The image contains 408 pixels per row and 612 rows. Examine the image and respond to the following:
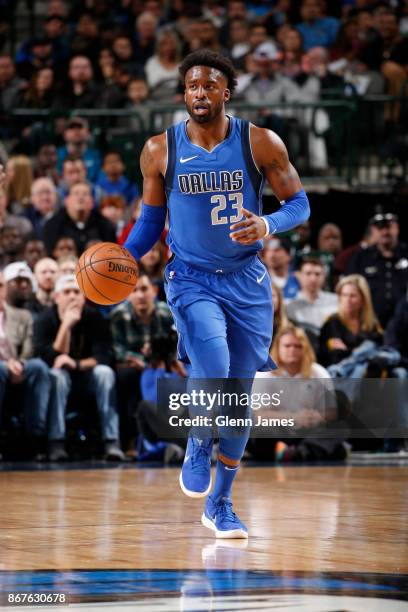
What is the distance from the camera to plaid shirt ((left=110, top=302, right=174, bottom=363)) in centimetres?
1126

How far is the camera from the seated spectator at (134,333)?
11.1m

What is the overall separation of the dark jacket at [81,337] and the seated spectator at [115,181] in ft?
9.93

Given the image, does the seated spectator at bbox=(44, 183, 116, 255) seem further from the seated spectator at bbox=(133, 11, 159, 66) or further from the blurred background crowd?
the seated spectator at bbox=(133, 11, 159, 66)

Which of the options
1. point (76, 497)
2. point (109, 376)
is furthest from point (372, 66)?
point (76, 497)

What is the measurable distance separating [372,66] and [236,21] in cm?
190

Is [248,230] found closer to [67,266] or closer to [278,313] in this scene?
[278,313]

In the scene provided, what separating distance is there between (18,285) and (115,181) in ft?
10.5

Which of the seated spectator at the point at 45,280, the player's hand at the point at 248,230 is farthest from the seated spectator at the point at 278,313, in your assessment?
the player's hand at the point at 248,230

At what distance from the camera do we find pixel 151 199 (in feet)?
21.2

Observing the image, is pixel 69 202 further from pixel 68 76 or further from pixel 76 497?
pixel 76 497

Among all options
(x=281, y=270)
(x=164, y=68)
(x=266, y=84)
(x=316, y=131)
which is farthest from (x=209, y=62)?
(x=164, y=68)

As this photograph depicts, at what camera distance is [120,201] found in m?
13.3

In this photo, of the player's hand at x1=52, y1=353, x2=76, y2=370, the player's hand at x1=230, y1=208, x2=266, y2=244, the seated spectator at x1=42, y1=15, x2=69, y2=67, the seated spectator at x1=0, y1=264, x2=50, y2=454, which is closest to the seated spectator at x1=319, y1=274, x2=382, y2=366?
the player's hand at x1=52, y1=353, x2=76, y2=370

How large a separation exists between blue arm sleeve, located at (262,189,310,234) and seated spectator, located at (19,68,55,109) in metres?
9.27
